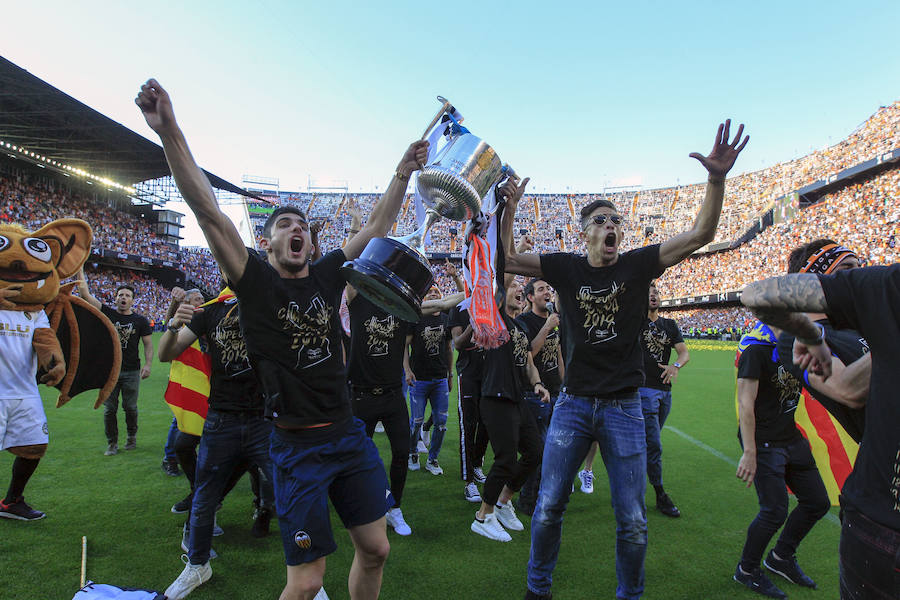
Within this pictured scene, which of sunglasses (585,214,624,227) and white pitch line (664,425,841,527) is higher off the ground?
sunglasses (585,214,624,227)

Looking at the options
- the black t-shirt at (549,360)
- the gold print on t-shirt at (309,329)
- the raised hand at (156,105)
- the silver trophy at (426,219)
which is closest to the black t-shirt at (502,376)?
the black t-shirt at (549,360)

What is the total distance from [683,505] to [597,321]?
314 centimetres

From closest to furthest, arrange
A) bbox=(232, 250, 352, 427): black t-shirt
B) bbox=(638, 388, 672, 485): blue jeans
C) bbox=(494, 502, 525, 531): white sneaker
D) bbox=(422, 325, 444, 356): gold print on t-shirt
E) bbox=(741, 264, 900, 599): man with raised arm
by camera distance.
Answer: bbox=(741, 264, 900, 599): man with raised arm, bbox=(232, 250, 352, 427): black t-shirt, bbox=(494, 502, 525, 531): white sneaker, bbox=(638, 388, 672, 485): blue jeans, bbox=(422, 325, 444, 356): gold print on t-shirt

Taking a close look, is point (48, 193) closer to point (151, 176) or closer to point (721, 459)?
point (151, 176)

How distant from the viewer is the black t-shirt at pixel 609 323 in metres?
3.02

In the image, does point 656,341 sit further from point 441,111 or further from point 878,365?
point 878,365

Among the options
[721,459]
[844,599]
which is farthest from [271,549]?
[721,459]

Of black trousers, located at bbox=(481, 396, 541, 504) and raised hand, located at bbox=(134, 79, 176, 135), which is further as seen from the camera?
black trousers, located at bbox=(481, 396, 541, 504)

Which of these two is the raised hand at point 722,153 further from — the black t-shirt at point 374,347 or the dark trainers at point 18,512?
the dark trainers at point 18,512

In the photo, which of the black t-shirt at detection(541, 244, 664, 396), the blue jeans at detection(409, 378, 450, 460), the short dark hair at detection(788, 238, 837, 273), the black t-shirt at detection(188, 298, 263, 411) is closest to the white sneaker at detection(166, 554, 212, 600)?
the black t-shirt at detection(188, 298, 263, 411)

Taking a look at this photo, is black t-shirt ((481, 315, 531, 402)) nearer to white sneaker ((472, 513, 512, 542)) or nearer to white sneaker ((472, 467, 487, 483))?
white sneaker ((472, 513, 512, 542))

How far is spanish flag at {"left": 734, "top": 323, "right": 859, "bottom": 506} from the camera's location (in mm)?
3555

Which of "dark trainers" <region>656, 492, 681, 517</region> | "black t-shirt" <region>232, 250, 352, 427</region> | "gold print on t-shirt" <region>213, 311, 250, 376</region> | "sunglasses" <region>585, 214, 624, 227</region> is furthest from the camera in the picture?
"dark trainers" <region>656, 492, 681, 517</region>

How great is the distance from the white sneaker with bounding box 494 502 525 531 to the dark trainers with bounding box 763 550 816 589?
183 cm
